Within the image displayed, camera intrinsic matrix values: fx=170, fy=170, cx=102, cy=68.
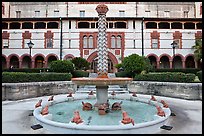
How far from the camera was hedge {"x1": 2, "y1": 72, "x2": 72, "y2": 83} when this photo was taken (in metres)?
11.4

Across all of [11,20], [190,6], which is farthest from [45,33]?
[190,6]

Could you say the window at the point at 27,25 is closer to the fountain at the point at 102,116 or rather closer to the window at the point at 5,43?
the window at the point at 5,43

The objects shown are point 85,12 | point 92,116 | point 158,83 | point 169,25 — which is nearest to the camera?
point 92,116

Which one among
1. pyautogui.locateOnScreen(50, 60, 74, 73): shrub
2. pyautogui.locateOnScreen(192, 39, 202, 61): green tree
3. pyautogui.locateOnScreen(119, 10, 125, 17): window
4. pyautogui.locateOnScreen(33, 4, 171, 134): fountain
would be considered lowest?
pyautogui.locateOnScreen(33, 4, 171, 134): fountain

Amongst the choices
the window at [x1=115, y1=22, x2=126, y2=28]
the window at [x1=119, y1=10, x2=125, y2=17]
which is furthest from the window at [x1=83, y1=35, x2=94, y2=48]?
the window at [x1=119, y1=10, x2=125, y2=17]

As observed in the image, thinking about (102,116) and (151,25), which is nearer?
(102,116)

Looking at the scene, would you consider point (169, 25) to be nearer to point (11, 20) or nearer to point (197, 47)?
point (197, 47)

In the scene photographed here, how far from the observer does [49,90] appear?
12.6m

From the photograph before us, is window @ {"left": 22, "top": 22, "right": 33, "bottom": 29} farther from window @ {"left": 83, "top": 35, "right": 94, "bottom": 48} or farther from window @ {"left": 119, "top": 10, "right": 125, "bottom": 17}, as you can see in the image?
window @ {"left": 119, "top": 10, "right": 125, "bottom": 17}

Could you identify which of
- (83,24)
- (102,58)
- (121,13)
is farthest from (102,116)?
(121,13)

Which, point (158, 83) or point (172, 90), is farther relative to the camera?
point (158, 83)

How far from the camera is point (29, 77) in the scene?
12.2 m

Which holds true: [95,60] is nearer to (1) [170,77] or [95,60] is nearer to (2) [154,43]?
(2) [154,43]

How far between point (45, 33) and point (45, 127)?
25.3 m
